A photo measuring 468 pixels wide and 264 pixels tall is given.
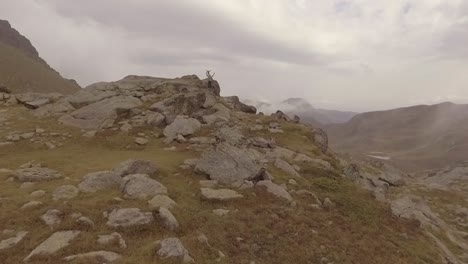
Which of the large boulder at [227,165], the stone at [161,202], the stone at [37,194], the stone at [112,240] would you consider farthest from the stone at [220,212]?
the stone at [37,194]

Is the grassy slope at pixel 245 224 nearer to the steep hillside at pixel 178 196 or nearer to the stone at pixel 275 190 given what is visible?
the steep hillside at pixel 178 196

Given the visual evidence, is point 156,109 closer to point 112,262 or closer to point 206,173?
point 206,173

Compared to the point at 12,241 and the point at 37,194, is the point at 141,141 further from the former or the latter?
the point at 12,241

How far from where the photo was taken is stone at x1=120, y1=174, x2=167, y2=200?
25359 millimetres

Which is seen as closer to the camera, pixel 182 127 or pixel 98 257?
pixel 98 257

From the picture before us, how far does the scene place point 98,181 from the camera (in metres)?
27.2

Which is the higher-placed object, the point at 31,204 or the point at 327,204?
the point at 31,204

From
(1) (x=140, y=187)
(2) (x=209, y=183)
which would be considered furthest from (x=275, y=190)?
(1) (x=140, y=187)

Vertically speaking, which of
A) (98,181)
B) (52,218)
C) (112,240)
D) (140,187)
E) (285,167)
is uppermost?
(285,167)

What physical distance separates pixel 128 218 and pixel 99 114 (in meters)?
26.1

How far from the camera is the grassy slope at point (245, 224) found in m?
20.7

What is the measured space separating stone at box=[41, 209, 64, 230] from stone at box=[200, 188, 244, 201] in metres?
8.16

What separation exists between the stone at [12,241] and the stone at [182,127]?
21574 mm

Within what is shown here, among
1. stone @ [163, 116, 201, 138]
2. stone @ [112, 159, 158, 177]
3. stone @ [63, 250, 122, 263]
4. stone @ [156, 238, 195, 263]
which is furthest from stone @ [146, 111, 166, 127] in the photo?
stone @ [63, 250, 122, 263]
